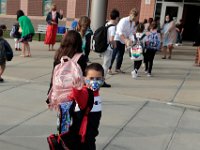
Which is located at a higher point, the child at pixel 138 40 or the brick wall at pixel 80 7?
the brick wall at pixel 80 7

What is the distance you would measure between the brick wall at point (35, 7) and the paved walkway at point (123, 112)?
64.3 ft

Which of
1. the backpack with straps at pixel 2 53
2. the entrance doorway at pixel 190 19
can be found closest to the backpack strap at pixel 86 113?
the backpack with straps at pixel 2 53

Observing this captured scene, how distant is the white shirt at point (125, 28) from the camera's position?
9188 mm

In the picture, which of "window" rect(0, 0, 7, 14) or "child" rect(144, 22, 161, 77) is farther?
"window" rect(0, 0, 7, 14)

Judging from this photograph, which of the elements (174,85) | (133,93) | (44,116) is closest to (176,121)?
(133,93)

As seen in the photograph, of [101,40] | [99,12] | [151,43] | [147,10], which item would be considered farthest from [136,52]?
[147,10]

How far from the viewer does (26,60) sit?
10.6m

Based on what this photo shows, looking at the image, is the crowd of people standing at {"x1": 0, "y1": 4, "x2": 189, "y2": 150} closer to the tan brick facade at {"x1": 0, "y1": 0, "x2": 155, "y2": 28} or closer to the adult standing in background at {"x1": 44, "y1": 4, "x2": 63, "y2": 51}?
the adult standing in background at {"x1": 44, "y1": 4, "x2": 63, "y2": 51}

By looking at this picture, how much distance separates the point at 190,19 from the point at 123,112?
58.6 ft

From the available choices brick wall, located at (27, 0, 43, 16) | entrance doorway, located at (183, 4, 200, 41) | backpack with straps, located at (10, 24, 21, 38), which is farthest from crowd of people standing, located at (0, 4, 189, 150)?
brick wall, located at (27, 0, 43, 16)

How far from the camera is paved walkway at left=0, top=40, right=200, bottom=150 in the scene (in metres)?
4.77

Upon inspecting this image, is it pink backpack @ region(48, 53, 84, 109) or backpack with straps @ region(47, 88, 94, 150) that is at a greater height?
pink backpack @ region(48, 53, 84, 109)

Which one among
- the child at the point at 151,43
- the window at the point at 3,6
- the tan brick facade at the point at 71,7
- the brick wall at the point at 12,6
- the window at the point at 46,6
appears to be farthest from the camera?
the window at the point at 3,6

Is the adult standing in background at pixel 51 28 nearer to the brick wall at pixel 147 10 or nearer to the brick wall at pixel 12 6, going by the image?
the brick wall at pixel 147 10
